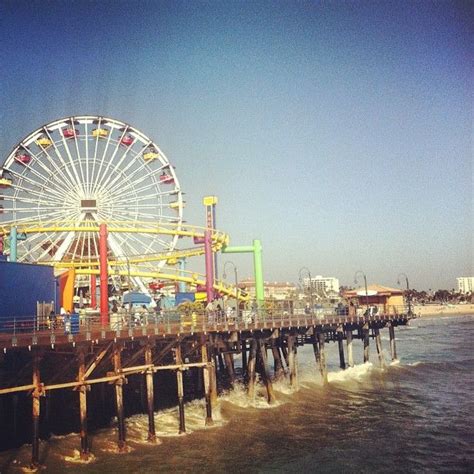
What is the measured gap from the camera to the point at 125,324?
26.9 m

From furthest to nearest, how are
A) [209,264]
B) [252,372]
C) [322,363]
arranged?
[209,264], [322,363], [252,372]

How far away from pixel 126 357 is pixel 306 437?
10.4 metres

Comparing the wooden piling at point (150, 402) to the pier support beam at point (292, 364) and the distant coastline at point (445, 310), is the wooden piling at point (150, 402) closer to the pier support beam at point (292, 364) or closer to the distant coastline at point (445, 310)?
the pier support beam at point (292, 364)

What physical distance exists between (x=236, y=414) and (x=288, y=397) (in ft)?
17.2

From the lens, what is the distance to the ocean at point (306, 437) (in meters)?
19.1

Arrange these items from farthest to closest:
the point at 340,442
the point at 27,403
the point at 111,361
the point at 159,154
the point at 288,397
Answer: the point at 159,154 → the point at 288,397 → the point at 27,403 → the point at 111,361 → the point at 340,442

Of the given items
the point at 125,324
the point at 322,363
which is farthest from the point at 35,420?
the point at 322,363

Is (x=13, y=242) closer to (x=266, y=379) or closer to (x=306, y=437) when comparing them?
(x=266, y=379)

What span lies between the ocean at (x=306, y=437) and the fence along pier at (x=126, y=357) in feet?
3.00

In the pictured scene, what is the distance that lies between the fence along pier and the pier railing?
0.19 ft

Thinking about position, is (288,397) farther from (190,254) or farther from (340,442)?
(190,254)

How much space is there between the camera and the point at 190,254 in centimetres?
4384

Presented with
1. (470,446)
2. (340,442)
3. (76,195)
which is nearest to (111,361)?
(340,442)

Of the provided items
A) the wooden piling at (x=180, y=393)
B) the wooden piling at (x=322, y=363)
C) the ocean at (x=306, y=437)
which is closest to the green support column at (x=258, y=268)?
the wooden piling at (x=322, y=363)
